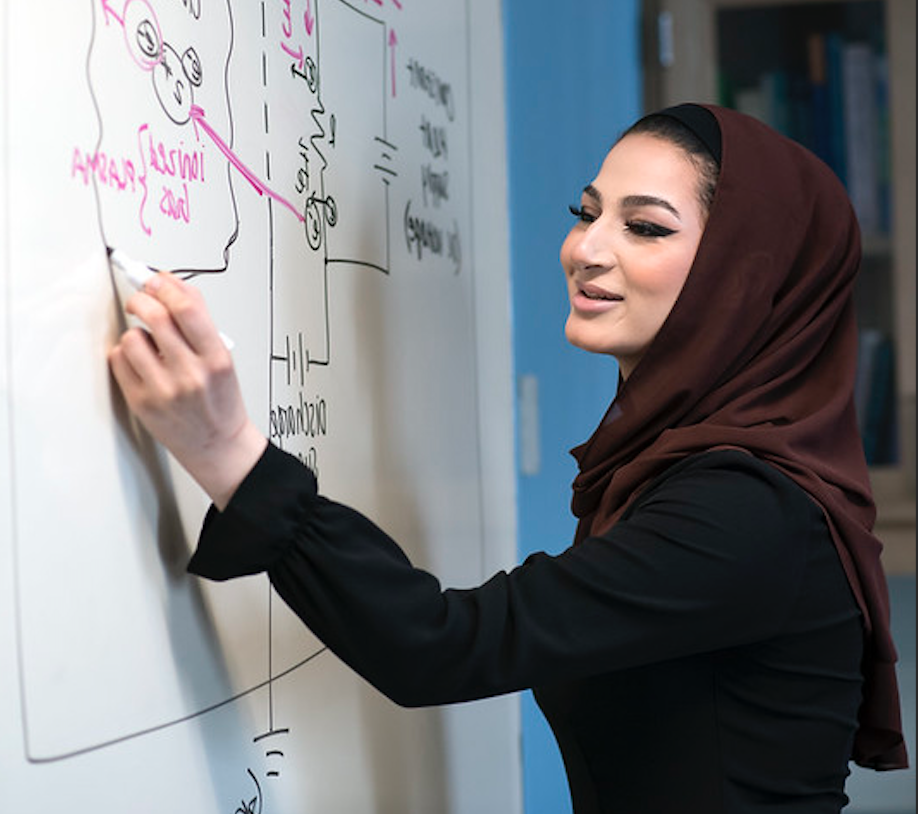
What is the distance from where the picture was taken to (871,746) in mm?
1180

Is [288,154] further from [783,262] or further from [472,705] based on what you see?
[472,705]

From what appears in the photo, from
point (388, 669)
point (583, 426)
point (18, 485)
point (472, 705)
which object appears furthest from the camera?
point (583, 426)

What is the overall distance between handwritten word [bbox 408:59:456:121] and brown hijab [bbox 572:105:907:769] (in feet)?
1.03

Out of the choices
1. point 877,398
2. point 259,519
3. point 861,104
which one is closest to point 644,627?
point 259,519

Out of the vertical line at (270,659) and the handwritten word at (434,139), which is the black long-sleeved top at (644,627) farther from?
the handwritten word at (434,139)

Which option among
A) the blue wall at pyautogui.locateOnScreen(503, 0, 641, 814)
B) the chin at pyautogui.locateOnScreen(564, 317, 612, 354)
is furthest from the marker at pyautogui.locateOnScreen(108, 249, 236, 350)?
the blue wall at pyautogui.locateOnScreen(503, 0, 641, 814)

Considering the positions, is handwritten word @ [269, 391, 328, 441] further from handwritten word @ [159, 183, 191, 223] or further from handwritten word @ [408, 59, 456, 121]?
handwritten word @ [408, 59, 456, 121]

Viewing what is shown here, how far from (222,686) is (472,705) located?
0.64m

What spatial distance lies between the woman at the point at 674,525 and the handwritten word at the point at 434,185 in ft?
0.76

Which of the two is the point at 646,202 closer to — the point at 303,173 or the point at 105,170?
the point at 303,173

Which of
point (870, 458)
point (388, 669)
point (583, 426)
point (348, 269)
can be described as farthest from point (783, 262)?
point (870, 458)

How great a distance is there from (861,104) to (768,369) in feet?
4.58

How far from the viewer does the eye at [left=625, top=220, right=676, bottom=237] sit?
1149mm

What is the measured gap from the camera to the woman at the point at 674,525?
0.85 meters
